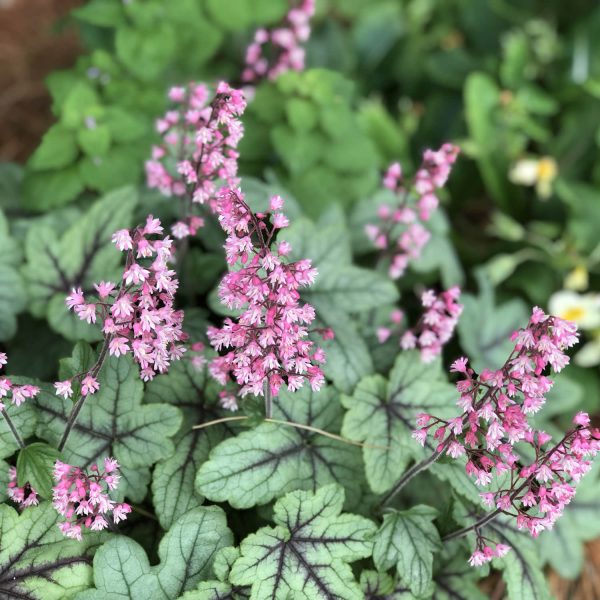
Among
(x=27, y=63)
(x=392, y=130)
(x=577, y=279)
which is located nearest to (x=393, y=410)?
(x=577, y=279)

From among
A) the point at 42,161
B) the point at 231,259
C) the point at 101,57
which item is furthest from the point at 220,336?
the point at 101,57

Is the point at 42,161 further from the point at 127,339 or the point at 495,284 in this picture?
the point at 495,284

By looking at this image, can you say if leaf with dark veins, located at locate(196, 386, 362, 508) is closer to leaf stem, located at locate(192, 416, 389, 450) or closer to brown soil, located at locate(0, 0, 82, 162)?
leaf stem, located at locate(192, 416, 389, 450)

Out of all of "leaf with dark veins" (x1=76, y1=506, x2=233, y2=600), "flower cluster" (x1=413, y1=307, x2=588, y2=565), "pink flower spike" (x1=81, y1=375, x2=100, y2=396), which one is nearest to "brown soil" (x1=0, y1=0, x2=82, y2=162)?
"pink flower spike" (x1=81, y1=375, x2=100, y2=396)

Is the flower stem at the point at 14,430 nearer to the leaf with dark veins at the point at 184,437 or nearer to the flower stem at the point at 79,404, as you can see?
the flower stem at the point at 79,404

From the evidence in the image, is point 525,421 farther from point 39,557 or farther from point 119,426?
point 39,557

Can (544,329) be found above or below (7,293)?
above
